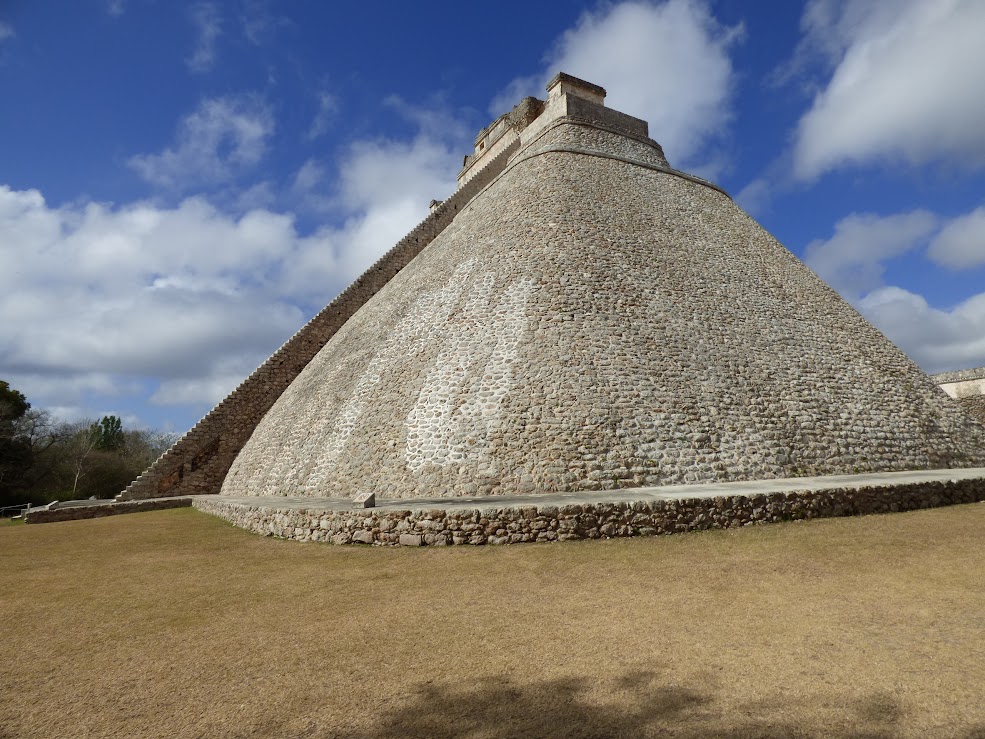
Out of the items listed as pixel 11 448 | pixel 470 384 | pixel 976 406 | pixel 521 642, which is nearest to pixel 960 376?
pixel 976 406

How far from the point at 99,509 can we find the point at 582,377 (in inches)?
476

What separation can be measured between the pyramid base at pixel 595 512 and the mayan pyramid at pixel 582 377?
109 centimetres

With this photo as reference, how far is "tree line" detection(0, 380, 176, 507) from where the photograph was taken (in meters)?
23.8

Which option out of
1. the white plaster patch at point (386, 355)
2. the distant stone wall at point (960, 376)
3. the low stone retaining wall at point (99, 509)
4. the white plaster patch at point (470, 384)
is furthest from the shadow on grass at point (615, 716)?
the distant stone wall at point (960, 376)

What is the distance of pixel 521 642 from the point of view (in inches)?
148

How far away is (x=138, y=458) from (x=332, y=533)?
3250 centimetres

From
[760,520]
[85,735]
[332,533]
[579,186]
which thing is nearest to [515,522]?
[332,533]

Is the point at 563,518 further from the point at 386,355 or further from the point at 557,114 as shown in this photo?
the point at 557,114

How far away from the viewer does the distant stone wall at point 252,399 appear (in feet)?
51.7

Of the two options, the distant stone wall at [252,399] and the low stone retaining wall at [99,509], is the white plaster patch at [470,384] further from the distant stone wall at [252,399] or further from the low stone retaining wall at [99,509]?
the low stone retaining wall at [99,509]

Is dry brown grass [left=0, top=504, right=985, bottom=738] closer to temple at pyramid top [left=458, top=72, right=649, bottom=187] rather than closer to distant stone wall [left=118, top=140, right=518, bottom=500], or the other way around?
distant stone wall [left=118, top=140, right=518, bottom=500]

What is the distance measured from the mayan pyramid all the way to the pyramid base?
1.09 m

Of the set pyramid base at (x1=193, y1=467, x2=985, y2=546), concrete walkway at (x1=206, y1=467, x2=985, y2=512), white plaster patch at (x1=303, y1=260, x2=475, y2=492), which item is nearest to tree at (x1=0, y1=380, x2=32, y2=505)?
white plaster patch at (x1=303, y1=260, x2=475, y2=492)

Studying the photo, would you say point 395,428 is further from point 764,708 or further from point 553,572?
point 764,708
